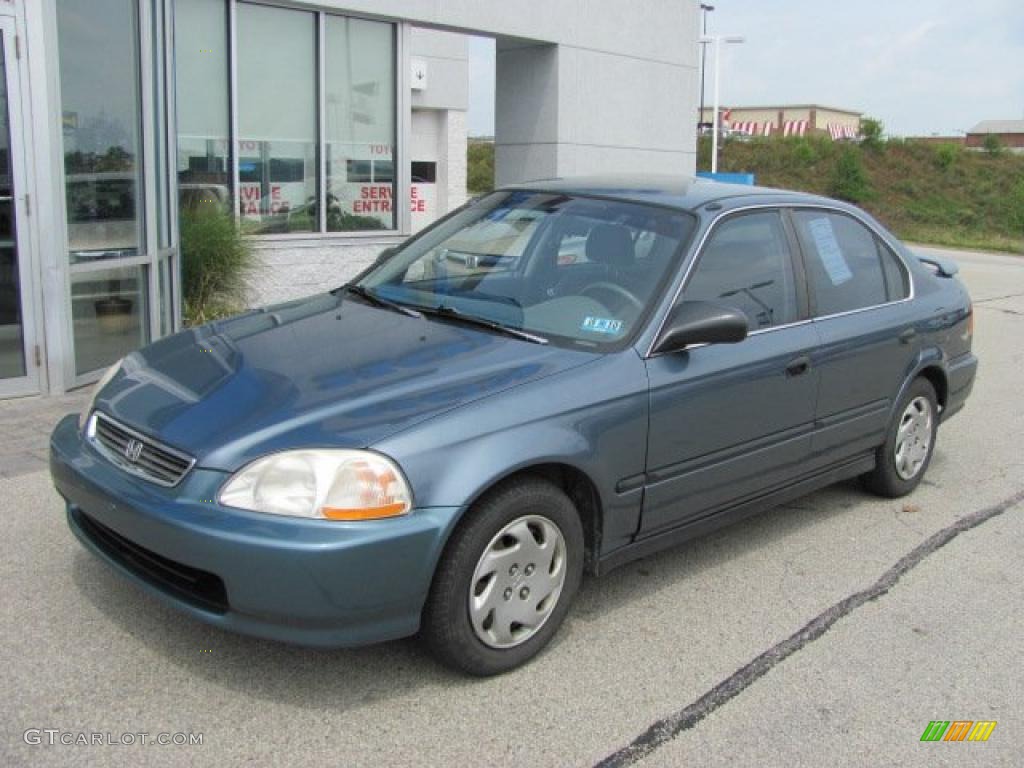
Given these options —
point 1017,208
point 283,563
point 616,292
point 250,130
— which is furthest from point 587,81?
point 1017,208

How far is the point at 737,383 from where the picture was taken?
4.18 meters

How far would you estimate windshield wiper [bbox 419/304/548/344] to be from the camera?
3.94 metres

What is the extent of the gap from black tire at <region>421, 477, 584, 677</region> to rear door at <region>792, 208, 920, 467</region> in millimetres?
1638

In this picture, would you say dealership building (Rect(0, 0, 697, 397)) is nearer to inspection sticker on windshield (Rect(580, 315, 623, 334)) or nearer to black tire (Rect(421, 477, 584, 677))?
inspection sticker on windshield (Rect(580, 315, 623, 334))

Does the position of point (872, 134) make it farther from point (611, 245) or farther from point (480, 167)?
point (611, 245)

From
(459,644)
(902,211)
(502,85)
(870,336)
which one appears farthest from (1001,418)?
(902,211)

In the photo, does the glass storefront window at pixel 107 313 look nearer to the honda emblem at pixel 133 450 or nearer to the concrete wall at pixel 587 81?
the honda emblem at pixel 133 450

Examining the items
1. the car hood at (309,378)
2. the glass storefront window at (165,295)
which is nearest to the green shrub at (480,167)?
the glass storefront window at (165,295)

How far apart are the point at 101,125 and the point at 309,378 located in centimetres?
442

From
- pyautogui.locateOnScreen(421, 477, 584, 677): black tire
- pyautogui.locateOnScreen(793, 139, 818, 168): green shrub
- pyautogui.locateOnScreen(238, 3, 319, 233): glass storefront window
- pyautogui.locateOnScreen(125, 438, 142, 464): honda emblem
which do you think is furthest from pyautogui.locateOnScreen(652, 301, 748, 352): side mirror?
pyautogui.locateOnScreen(793, 139, 818, 168): green shrub

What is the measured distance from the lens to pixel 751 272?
4.52 meters

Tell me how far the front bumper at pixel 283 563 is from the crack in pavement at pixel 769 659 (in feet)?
2.50

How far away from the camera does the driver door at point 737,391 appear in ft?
12.9

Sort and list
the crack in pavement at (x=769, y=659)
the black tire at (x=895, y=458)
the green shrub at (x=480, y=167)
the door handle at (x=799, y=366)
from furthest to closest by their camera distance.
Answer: the green shrub at (x=480, y=167), the black tire at (x=895, y=458), the door handle at (x=799, y=366), the crack in pavement at (x=769, y=659)
